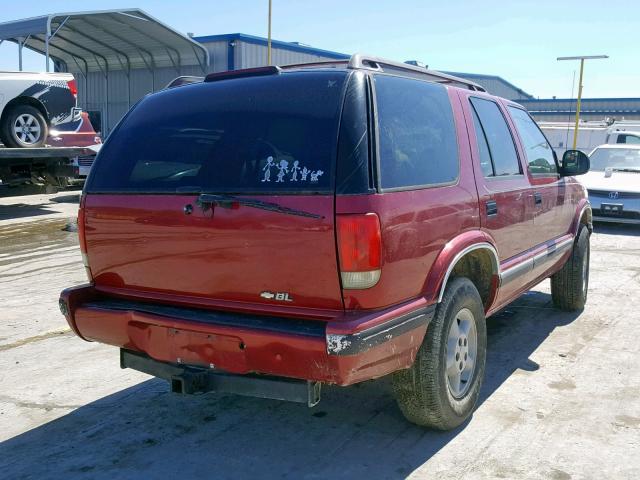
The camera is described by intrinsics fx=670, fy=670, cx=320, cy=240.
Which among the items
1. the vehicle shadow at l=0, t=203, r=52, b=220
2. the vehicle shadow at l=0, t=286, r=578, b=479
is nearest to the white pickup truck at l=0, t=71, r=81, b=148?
the vehicle shadow at l=0, t=203, r=52, b=220

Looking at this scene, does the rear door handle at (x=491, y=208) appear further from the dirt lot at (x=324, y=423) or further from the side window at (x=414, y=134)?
the dirt lot at (x=324, y=423)

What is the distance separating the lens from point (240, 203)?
3086 millimetres

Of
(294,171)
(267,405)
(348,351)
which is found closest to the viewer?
(348,351)

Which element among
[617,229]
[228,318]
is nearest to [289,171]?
[228,318]

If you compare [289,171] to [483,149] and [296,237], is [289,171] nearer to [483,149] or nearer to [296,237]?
[296,237]

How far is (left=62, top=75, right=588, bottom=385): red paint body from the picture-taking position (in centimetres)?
293

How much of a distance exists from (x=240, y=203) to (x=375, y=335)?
859 mm

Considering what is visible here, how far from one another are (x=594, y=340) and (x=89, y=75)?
30.0 m

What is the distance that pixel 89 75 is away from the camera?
31.1 metres

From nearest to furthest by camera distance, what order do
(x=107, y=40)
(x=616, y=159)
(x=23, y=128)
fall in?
(x=23, y=128)
(x=616, y=159)
(x=107, y=40)

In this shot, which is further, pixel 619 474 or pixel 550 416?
pixel 550 416

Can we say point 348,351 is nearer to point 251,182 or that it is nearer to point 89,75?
point 251,182

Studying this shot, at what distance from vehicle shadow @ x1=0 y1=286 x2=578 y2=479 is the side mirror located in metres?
2.11

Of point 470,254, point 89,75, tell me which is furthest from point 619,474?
point 89,75
